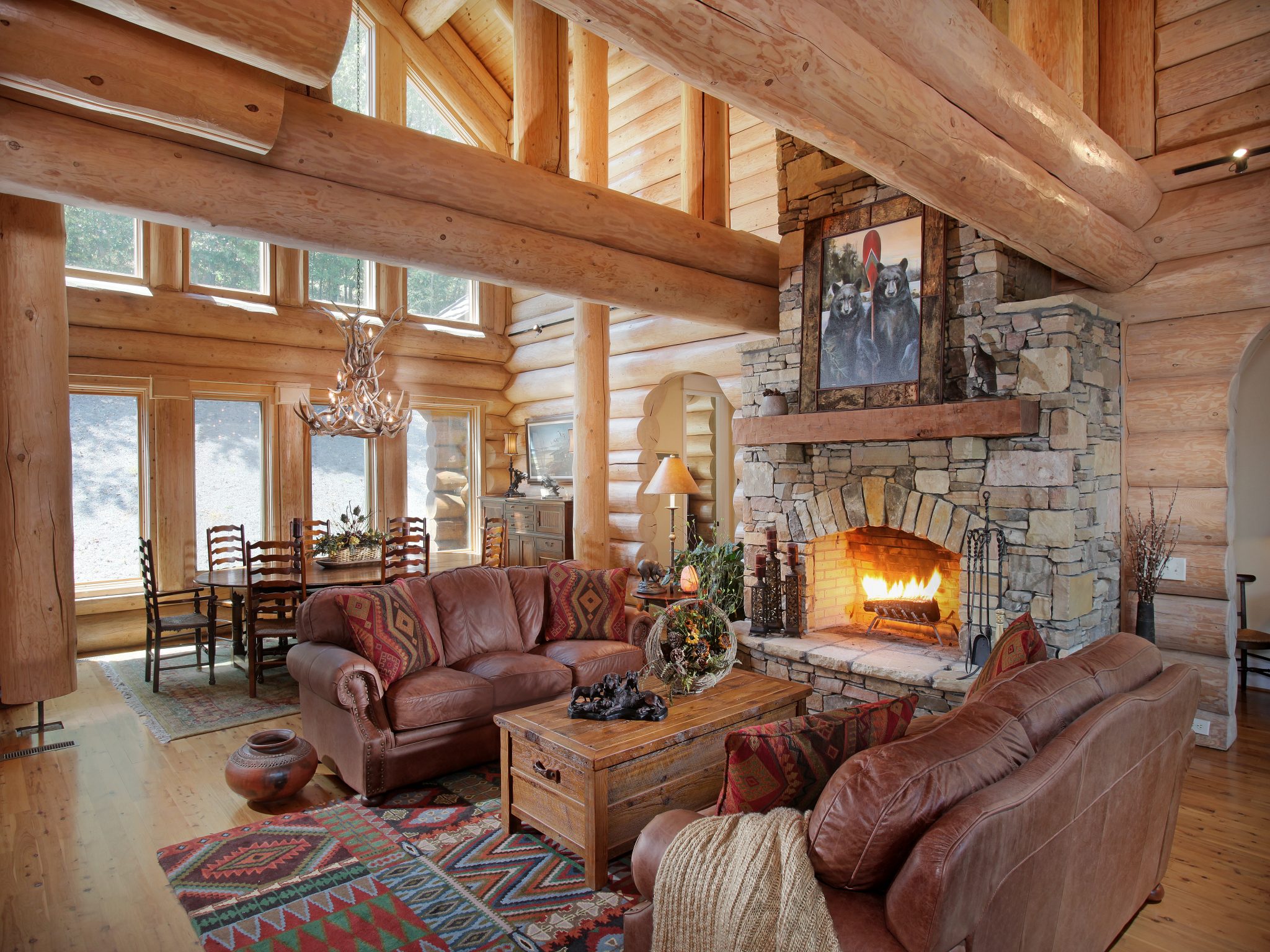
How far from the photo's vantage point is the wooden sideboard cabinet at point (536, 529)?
8.43 m

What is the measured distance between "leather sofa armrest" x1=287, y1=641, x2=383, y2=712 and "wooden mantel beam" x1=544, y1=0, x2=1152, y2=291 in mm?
3088

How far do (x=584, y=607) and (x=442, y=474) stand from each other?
5.28 meters

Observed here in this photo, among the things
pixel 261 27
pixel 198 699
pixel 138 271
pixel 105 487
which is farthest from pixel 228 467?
pixel 261 27

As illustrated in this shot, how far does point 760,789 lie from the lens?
2080 millimetres

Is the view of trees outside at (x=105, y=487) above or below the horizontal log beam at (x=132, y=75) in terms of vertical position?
below

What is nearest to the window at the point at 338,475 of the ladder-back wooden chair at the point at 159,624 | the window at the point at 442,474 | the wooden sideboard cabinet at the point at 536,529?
the window at the point at 442,474

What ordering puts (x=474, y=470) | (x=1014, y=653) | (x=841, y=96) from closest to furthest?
1. (x=841, y=96)
2. (x=1014, y=653)
3. (x=474, y=470)

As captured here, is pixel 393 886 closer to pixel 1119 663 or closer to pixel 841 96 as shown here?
pixel 1119 663

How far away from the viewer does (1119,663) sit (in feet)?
9.02

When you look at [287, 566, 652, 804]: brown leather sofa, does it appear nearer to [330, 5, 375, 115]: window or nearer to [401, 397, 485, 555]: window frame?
[401, 397, 485, 555]: window frame

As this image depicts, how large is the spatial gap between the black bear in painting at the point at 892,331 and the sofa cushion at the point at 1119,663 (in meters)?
2.32

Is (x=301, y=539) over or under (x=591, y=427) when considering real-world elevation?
under

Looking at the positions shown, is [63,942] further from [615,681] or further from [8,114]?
[8,114]

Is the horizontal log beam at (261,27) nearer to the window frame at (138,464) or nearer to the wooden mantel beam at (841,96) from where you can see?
the wooden mantel beam at (841,96)
